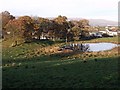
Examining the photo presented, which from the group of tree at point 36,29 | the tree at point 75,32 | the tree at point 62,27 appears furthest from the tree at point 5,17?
the tree at point 75,32

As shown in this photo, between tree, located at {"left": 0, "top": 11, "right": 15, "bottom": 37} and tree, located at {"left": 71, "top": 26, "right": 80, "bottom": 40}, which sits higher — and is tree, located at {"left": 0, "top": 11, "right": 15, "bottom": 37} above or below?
above

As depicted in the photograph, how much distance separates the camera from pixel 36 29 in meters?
85.6

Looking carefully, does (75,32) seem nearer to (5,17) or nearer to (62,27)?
(62,27)

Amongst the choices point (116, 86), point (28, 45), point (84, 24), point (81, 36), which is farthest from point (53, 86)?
point (84, 24)

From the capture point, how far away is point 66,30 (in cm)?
9462

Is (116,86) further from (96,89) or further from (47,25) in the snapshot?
(47,25)

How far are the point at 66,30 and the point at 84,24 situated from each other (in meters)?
29.4

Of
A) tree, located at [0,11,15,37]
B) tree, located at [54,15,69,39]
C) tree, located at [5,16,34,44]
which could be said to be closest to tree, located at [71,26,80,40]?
tree, located at [54,15,69,39]

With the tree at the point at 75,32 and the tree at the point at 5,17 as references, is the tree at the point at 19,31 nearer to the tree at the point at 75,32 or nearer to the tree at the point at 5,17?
the tree at the point at 5,17

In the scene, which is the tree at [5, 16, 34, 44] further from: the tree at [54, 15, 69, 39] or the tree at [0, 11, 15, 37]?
the tree at [54, 15, 69, 39]

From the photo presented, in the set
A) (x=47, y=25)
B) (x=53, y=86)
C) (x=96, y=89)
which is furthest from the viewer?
(x=47, y=25)

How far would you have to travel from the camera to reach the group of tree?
7463cm

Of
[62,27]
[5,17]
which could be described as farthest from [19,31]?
[62,27]

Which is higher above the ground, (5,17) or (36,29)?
(5,17)
